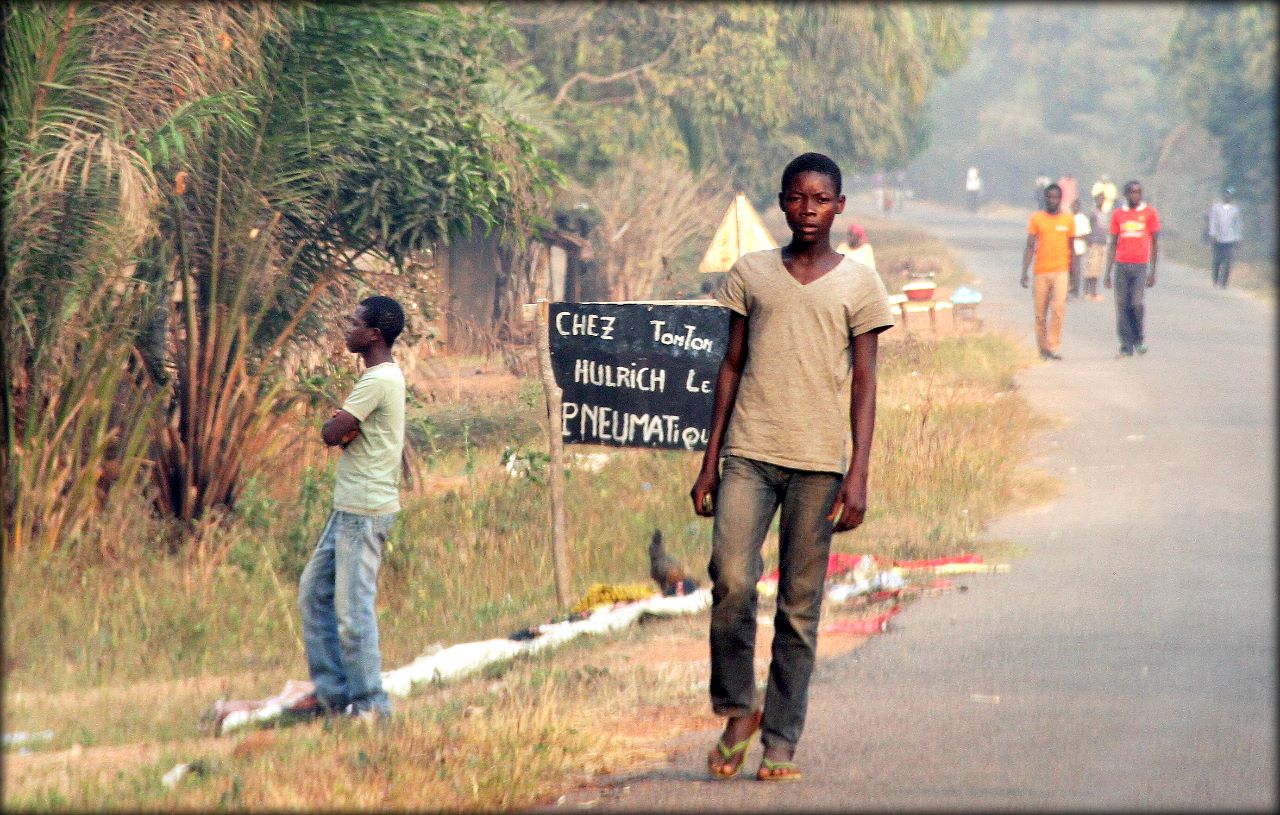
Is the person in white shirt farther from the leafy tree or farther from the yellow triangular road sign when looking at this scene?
the leafy tree

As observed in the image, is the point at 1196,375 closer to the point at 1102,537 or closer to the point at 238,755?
the point at 1102,537

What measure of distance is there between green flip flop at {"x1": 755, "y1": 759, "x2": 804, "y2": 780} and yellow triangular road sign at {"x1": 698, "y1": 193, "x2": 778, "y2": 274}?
1002 centimetres

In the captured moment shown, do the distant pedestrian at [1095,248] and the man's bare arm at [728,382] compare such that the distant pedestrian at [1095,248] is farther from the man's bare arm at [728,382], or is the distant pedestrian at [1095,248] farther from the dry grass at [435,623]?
the man's bare arm at [728,382]

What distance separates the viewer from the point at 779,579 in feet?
16.0

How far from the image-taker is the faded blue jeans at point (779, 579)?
15.9 feet

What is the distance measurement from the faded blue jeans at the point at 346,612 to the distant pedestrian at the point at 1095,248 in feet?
73.9

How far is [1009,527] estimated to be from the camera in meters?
9.62

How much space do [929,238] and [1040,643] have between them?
127 ft

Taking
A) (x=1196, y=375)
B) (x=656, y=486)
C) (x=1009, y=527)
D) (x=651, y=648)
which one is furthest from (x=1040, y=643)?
(x=1196, y=375)

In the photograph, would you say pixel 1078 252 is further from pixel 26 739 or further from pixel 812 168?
pixel 26 739

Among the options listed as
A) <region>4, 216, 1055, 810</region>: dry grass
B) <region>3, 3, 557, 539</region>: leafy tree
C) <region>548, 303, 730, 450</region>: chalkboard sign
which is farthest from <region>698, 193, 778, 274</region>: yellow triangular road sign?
<region>548, 303, 730, 450</region>: chalkboard sign

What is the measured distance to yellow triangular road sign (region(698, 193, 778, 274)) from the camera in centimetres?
1459

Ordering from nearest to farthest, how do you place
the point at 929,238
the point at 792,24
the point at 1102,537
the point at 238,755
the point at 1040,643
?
the point at 238,755
the point at 1040,643
the point at 1102,537
the point at 792,24
the point at 929,238

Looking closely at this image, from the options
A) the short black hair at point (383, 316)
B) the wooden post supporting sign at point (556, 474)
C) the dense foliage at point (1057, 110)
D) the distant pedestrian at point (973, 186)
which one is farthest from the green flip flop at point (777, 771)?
the distant pedestrian at point (973, 186)
